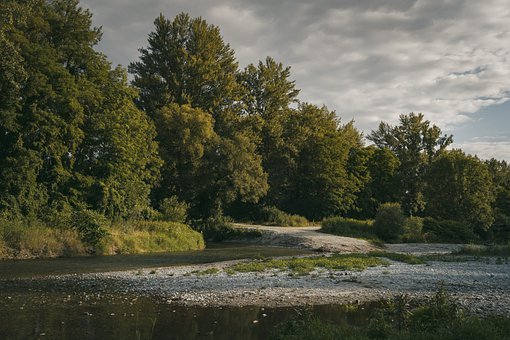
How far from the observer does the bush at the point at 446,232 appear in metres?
52.7

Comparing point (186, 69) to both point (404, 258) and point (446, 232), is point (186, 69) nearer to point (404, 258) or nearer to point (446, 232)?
point (446, 232)

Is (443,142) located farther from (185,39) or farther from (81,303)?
(81,303)

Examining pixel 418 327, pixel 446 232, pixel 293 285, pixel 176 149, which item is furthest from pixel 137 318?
pixel 446 232

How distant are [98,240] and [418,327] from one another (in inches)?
1074

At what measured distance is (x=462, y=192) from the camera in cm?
6500

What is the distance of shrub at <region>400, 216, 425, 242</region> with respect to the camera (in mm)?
49250

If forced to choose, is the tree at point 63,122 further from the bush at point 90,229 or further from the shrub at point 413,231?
the shrub at point 413,231

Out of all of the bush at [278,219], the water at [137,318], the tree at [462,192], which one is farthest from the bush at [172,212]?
the tree at [462,192]

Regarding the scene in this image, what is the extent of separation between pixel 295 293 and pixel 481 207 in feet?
187

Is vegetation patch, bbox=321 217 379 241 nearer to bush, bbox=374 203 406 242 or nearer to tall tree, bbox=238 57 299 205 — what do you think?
bush, bbox=374 203 406 242

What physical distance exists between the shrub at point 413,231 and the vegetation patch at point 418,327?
4050 cm

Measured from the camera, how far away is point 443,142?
8931 centimetres

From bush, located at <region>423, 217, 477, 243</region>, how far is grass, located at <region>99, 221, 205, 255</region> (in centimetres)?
2798

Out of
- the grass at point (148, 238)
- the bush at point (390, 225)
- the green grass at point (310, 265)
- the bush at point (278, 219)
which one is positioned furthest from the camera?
the bush at point (278, 219)
